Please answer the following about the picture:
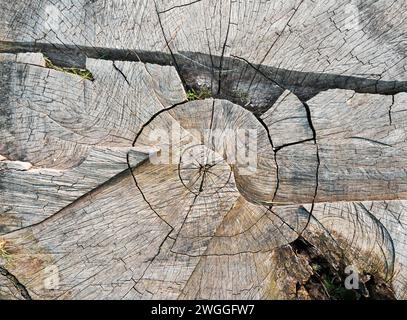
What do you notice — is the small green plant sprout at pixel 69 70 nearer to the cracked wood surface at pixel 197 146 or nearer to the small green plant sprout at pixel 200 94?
the cracked wood surface at pixel 197 146

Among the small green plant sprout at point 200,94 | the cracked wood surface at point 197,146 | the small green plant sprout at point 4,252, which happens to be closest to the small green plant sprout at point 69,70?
the cracked wood surface at point 197,146

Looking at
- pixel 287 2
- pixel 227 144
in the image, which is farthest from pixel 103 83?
pixel 287 2

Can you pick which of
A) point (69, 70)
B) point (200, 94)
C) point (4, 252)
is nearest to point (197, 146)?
point (200, 94)

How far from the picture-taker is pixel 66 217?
2.41 metres

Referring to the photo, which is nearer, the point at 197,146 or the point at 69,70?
the point at 197,146

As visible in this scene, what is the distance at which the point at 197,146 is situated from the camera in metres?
2.33

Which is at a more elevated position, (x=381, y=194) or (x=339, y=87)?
(x=339, y=87)

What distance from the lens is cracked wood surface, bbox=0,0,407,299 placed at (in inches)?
91.2

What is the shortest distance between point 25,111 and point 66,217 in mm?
510

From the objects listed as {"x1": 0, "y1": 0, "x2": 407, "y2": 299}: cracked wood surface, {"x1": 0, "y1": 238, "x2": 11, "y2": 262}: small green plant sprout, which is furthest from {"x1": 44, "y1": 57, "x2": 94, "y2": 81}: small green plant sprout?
{"x1": 0, "y1": 238, "x2": 11, "y2": 262}: small green plant sprout

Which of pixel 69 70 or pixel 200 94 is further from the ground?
pixel 69 70

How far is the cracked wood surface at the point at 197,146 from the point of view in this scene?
2.32 meters

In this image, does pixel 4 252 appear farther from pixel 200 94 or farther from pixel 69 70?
pixel 200 94
